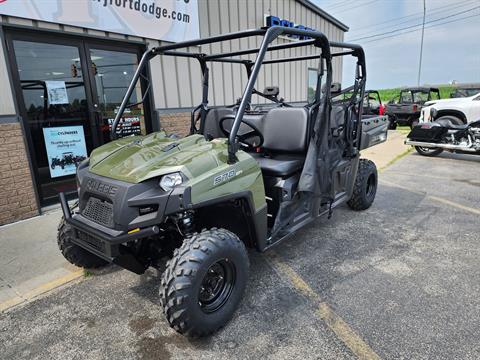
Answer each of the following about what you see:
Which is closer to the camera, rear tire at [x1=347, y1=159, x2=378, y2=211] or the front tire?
the front tire

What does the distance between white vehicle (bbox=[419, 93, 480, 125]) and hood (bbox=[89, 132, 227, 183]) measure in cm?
921

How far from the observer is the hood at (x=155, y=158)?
7.29 feet

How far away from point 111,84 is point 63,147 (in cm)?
129

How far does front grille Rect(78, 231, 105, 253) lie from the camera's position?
7.33ft

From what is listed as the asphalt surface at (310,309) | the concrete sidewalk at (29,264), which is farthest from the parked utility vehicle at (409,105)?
the concrete sidewalk at (29,264)

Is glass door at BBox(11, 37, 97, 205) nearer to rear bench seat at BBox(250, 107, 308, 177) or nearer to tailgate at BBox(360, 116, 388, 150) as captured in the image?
rear bench seat at BBox(250, 107, 308, 177)

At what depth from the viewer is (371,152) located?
962 centimetres

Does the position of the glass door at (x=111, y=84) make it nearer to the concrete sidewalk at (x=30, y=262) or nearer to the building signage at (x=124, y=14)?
the building signage at (x=124, y=14)

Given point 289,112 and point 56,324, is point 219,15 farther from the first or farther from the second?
point 56,324

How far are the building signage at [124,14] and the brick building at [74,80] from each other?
0.04ft

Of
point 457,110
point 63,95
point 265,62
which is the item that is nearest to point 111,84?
point 63,95

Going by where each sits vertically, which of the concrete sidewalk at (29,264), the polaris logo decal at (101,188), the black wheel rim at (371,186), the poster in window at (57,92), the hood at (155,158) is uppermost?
the poster in window at (57,92)

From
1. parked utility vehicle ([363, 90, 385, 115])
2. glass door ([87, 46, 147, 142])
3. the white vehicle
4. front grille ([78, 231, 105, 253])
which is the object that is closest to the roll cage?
parked utility vehicle ([363, 90, 385, 115])

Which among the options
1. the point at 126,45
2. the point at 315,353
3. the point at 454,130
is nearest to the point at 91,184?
the point at 315,353
